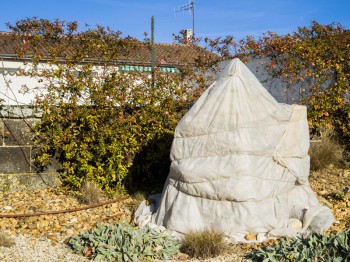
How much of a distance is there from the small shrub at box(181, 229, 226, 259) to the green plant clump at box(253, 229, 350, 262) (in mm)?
454

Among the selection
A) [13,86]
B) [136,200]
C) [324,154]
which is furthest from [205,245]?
[13,86]

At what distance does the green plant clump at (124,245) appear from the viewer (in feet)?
15.8

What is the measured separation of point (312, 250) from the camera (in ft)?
14.5

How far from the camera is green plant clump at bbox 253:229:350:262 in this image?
14.3 feet

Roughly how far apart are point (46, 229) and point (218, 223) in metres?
2.25

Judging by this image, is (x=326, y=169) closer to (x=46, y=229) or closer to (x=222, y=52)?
(x=222, y=52)

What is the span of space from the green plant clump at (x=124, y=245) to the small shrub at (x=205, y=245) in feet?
0.51

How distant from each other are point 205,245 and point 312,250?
1.09 m

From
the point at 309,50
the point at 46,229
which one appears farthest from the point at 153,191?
the point at 309,50

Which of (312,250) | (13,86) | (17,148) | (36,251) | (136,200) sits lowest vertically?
(36,251)

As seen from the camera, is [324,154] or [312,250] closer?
[312,250]

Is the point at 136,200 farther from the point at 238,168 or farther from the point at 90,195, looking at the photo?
the point at 238,168

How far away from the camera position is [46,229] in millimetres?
6102

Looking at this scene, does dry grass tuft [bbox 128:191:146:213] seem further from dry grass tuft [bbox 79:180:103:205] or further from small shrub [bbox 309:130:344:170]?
small shrub [bbox 309:130:344:170]
